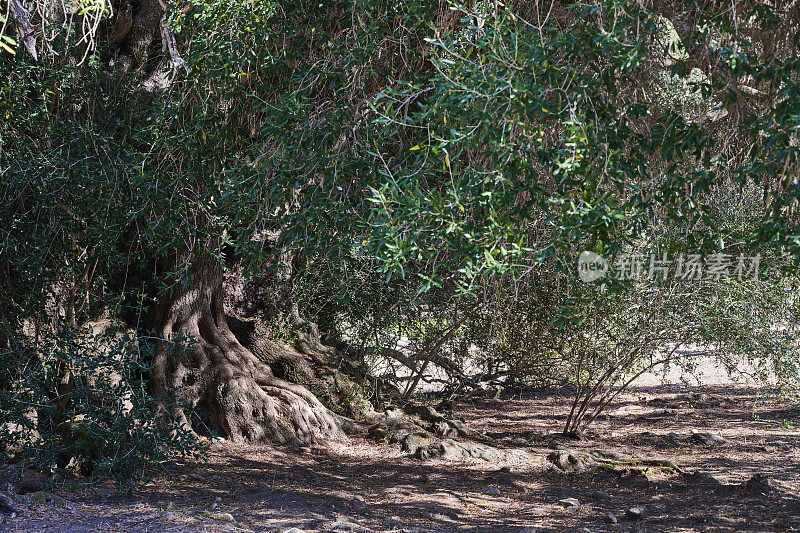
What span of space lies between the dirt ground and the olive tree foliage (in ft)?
2.53

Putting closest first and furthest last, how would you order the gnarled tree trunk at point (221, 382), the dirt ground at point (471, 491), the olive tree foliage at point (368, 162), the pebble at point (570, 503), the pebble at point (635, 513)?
the olive tree foliage at point (368, 162) < the dirt ground at point (471, 491) < the pebble at point (635, 513) < the pebble at point (570, 503) < the gnarled tree trunk at point (221, 382)

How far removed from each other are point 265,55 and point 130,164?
1.38 metres

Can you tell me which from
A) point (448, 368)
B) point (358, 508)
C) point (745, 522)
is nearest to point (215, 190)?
point (358, 508)

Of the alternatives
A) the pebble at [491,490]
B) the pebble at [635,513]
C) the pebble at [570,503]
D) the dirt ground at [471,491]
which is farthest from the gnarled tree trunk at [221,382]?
the pebble at [635,513]

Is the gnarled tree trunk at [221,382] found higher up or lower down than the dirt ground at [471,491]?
higher up

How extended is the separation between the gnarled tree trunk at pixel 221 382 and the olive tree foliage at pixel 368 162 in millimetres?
27

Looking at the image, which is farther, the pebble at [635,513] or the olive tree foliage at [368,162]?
the pebble at [635,513]

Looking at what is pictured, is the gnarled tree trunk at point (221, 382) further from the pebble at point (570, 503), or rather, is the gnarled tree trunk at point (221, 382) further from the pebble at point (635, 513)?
the pebble at point (635, 513)

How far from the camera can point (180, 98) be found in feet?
20.0

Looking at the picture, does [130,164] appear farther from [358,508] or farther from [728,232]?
[728,232]

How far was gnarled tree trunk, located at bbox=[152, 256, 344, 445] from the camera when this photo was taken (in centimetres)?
806

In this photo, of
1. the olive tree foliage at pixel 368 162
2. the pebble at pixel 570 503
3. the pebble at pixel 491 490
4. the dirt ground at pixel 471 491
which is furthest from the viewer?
the pebble at pixel 491 490

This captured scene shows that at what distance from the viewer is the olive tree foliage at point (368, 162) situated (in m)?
3.85

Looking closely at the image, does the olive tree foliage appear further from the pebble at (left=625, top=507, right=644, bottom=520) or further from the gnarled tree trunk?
the pebble at (left=625, top=507, right=644, bottom=520)
